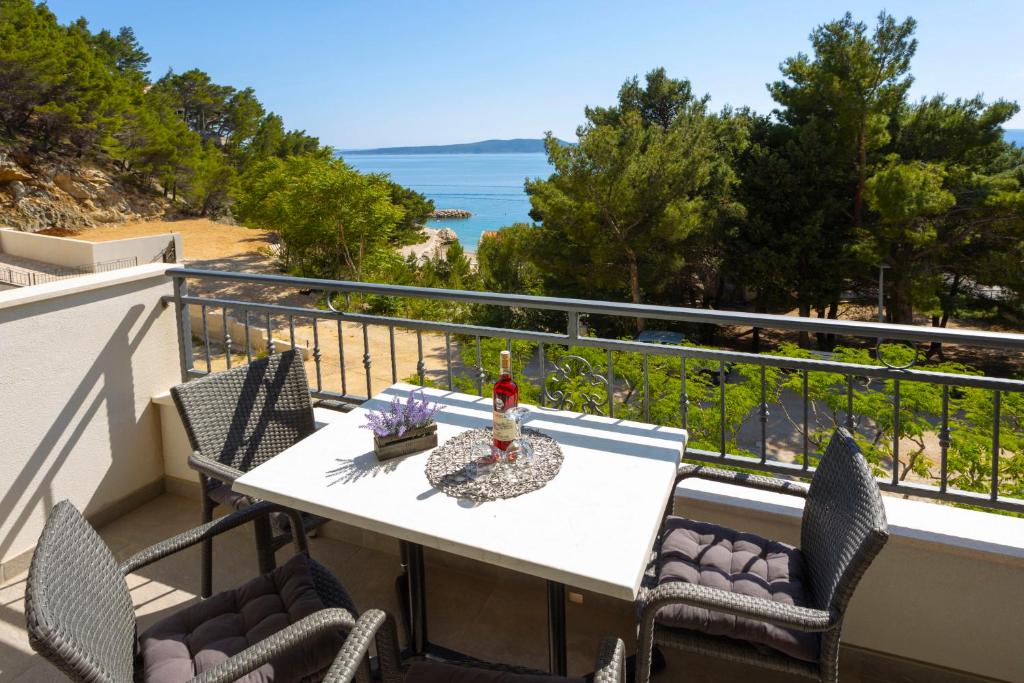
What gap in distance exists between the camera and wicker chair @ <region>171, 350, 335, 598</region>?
2285 millimetres

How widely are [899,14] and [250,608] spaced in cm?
2252

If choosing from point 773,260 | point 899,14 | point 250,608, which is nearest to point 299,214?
point 773,260

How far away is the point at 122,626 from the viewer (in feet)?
4.88

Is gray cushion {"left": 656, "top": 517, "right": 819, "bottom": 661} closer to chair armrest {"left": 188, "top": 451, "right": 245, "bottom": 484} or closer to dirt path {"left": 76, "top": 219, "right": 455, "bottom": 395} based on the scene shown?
chair armrest {"left": 188, "top": 451, "right": 245, "bottom": 484}

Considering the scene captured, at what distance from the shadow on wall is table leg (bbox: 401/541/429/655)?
173cm

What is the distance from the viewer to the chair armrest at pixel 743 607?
1.44 m

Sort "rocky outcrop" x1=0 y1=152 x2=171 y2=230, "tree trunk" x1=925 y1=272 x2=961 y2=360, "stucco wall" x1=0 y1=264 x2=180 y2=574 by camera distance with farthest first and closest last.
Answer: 1. "rocky outcrop" x1=0 y1=152 x2=171 y2=230
2. "tree trunk" x1=925 y1=272 x2=961 y2=360
3. "stucco wall" x1=0 y1=264 x2=180 y2=574

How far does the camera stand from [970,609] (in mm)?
2049

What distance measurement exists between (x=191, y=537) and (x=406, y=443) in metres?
0.60

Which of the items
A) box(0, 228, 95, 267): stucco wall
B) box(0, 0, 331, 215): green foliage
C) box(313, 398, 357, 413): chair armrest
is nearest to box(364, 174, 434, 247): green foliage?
box(0, 0, 331, 215): green foliage

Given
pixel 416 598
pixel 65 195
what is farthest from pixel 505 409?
pixel 65 195

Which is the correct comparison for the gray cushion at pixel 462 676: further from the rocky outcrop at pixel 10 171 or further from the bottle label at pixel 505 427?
the rocky outcrop at pixel 10 171

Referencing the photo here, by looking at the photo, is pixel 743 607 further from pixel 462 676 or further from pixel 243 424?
pixel 243 424

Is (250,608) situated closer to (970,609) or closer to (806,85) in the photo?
(970,609)
